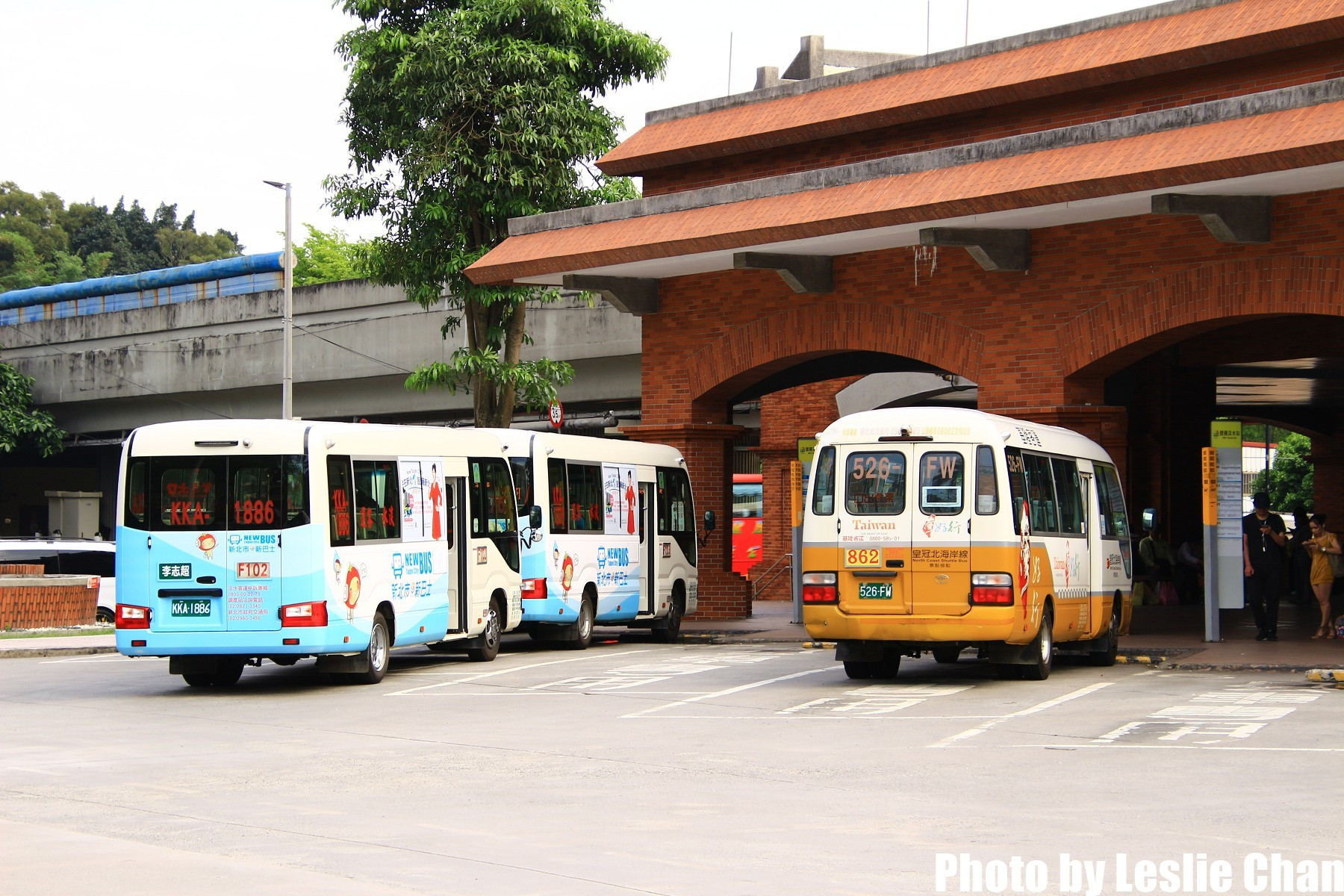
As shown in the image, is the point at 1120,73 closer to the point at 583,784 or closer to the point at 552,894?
the point at 583,784

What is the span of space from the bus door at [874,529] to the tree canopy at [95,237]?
90.9m

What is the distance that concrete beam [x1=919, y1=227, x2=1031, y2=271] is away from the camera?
21.0m

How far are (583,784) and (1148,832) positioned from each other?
359 cm

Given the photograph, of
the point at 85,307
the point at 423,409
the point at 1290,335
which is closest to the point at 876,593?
the point at 1290,335

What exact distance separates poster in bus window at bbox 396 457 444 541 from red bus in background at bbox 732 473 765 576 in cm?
2296

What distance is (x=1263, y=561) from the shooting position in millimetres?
20781

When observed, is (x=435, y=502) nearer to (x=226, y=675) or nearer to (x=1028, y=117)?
(x=226, y=675)

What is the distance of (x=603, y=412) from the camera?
43.3m

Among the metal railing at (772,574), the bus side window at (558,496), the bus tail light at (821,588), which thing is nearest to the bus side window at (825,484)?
the bus tail light at (821,588)

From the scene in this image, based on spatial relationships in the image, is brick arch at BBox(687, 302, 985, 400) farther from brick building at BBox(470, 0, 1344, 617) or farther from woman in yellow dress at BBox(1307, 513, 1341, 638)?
woman in yellow dress at BBox(1307, 513, 1341, 638)

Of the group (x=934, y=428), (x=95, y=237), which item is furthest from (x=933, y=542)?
(x=95, y=237)

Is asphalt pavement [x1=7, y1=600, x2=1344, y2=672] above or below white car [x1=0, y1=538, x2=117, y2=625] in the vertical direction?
below

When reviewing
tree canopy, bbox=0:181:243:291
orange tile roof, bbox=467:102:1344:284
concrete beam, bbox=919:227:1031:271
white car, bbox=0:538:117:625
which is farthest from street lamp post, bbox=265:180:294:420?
tree canopy, bbox=0:181:243:291

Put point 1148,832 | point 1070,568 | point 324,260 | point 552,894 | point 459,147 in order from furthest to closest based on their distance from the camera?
point 324,260, point 459,147, point 1070,568, point 1148,832, point 552,894
